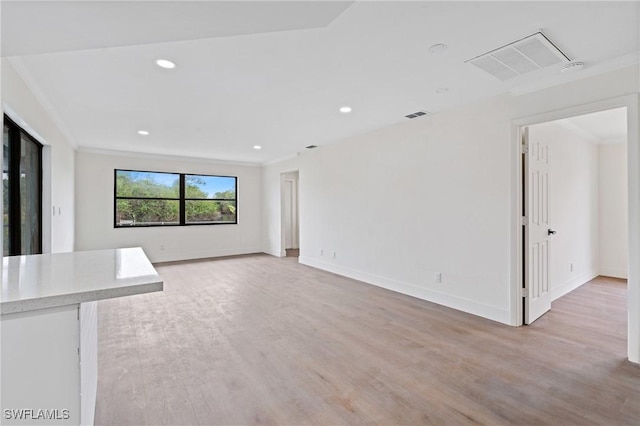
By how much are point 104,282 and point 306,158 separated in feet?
18.2

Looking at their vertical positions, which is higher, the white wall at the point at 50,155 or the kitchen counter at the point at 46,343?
the white wall at the point at 50,155

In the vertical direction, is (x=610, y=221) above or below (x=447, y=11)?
below

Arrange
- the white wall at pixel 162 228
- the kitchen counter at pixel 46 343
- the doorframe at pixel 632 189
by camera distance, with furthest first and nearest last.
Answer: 1. the white wall at pixel 162 228
2. the doorframe at pixel 632 189
3. the kitchen counter at pixel 46 343

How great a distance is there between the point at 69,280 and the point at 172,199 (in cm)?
645

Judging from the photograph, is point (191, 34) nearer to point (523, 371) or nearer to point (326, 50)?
point (326, 50)

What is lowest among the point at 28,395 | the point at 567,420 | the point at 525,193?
the point at 567,420

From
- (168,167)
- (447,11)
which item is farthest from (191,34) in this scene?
(168,167)

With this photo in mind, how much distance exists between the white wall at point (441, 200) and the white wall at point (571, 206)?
0.56 metres

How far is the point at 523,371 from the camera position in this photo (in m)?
2.29

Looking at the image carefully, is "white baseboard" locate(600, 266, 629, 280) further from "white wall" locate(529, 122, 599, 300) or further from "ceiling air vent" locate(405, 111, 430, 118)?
"ceiling air vent" locate(405, 111, 430, 118)

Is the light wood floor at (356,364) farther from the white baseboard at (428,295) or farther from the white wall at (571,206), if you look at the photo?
the white wall at (571,206)

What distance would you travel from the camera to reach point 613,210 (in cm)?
512

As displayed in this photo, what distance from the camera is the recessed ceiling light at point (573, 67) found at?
8.30 ft

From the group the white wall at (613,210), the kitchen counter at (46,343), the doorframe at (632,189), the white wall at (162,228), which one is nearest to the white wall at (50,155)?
the white wall at (162,228)
